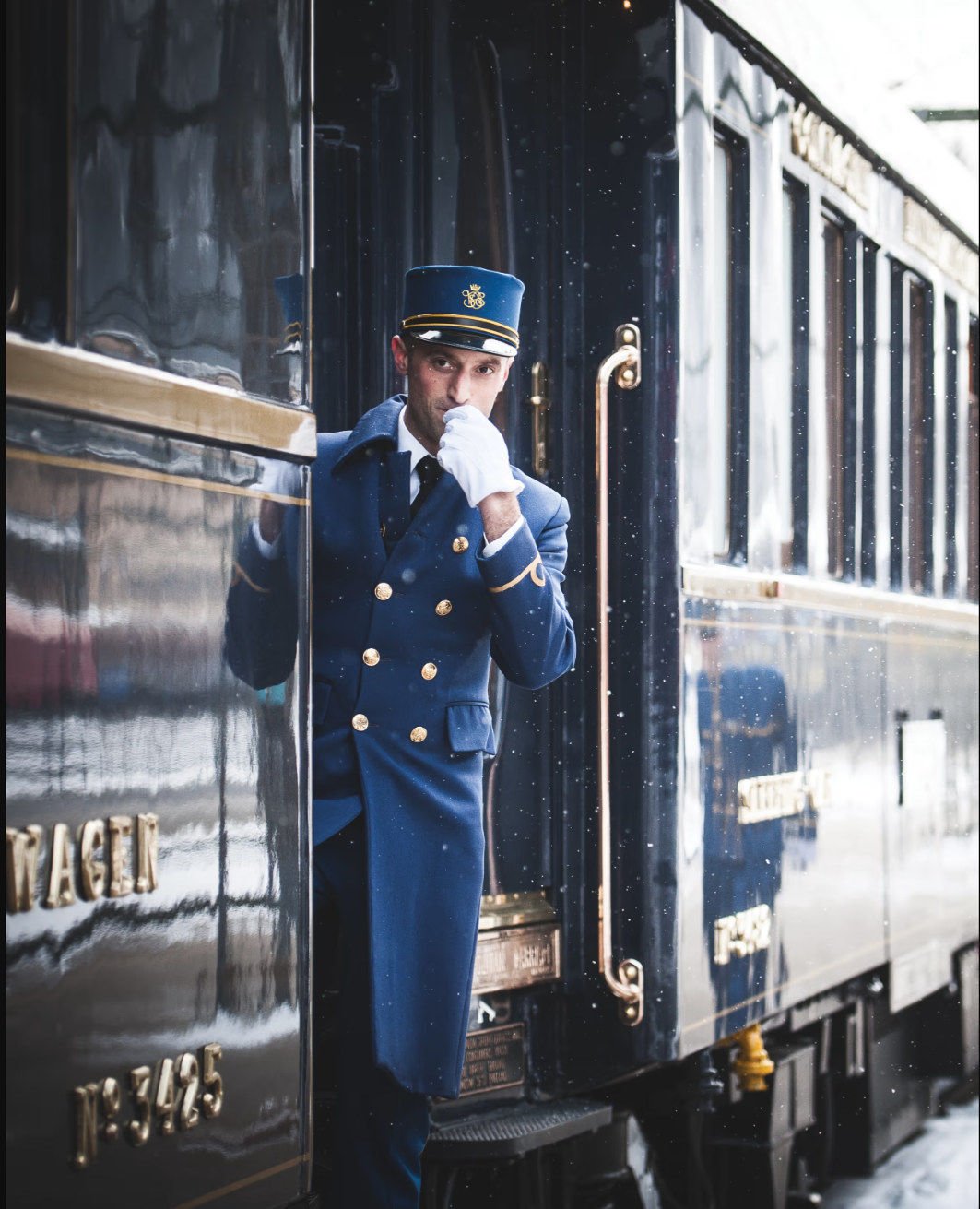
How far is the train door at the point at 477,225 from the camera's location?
378 centimetres

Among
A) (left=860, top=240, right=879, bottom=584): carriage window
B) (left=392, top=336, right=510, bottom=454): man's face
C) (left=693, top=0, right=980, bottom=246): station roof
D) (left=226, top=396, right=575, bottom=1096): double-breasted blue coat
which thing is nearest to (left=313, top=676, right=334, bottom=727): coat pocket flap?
(left=226, top=396, right=575, bottom=1096): double-breasted blue coat

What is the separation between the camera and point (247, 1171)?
2635 mm

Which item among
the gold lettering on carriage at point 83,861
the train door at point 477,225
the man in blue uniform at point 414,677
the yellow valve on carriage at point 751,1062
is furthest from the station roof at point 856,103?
the gold lettering on carriage at point 83,861

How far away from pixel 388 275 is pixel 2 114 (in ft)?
5.26

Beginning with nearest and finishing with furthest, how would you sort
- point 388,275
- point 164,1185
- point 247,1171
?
1. point 164,1185
2. point 247,1171
3. point 388,275

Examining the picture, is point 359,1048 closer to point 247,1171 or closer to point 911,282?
point 247,1171

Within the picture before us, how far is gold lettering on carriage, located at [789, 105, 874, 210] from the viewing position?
16.5 ft

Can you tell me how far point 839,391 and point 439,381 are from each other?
2550 millimetres

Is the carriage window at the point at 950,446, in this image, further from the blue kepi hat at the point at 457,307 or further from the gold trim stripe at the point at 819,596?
the blue kepi hat at the point at 457,307

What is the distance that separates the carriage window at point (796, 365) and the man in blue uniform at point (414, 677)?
185 centimetres

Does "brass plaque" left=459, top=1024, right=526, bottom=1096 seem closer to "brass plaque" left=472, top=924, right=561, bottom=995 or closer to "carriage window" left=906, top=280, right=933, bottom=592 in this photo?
"brass plaque" left=472, top=924, right=561, bottom=995

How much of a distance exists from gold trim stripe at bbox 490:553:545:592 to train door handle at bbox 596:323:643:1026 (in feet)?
2.96

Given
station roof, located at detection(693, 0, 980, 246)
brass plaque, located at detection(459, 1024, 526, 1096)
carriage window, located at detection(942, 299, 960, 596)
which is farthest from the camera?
carriage window, located at detection(942, 299, 960, 596)

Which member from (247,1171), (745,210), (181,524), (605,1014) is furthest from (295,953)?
(745,210)
